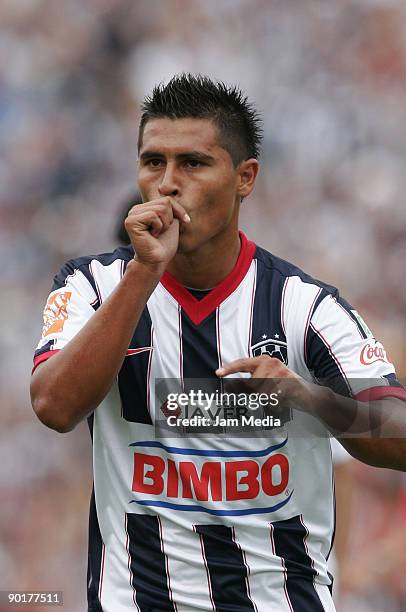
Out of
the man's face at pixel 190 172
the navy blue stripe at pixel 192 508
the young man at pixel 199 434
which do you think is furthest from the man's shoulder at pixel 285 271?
the navy blue stripe at pixel 192 508

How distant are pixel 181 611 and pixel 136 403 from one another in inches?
23.2

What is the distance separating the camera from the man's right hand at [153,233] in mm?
2621

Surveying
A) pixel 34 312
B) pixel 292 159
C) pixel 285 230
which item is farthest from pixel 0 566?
pixel 292 159

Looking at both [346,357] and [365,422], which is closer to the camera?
[365,422]

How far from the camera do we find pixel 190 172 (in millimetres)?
2842

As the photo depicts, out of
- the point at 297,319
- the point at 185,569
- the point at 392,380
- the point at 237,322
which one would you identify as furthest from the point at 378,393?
the point at 185,569

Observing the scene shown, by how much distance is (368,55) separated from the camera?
23.2 feet

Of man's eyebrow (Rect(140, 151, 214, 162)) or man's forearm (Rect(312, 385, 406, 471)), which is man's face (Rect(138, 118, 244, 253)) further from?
man's forearm (Rect(312, 385, 406, 471))

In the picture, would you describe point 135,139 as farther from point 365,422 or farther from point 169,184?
point 365,422

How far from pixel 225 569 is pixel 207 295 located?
2.64 feet

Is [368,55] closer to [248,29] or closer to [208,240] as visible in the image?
[248,29]

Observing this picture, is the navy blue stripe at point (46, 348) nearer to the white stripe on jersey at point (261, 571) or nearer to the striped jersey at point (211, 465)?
the striped jersey at point (211, 465)

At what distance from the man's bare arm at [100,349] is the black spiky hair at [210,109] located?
45 centimetres

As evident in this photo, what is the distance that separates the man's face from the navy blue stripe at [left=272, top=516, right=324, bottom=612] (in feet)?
2.80
